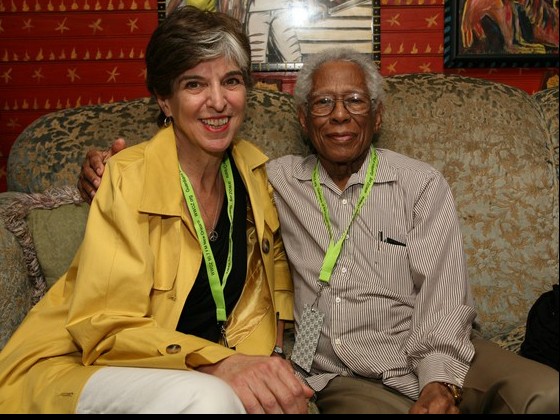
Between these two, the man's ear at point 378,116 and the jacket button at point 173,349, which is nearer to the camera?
the jacket button at point 173,349

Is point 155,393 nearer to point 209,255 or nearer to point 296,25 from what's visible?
point 209,255

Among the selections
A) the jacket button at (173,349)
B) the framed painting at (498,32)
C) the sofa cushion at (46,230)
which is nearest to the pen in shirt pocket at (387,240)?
the jacket button at (173,349)

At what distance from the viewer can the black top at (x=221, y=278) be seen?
6.34 feet

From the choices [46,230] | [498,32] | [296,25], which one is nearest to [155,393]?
[46,230]

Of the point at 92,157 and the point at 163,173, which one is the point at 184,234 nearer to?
the point at 163,173

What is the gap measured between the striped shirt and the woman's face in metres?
0.35

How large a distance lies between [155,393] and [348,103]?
113 cm

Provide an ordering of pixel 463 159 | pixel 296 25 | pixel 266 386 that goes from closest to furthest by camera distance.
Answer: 1. pixel 266 386
2. pixel 463 159
3. pixel 296 25

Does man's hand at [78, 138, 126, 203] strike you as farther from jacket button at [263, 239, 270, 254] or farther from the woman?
jacket button at [263, 239, 270, 254]

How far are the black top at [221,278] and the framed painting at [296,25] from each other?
4.38 ft

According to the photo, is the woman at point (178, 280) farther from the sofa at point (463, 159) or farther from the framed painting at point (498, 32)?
the framed painting at point (498, 32)

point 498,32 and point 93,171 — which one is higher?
point 498,32

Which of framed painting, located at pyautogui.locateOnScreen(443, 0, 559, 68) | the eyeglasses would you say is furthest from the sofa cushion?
framed painting, located at pyautogui.locateOnScreen(443, 0, 559, 68)

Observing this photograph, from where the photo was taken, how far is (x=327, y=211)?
6.91ft
